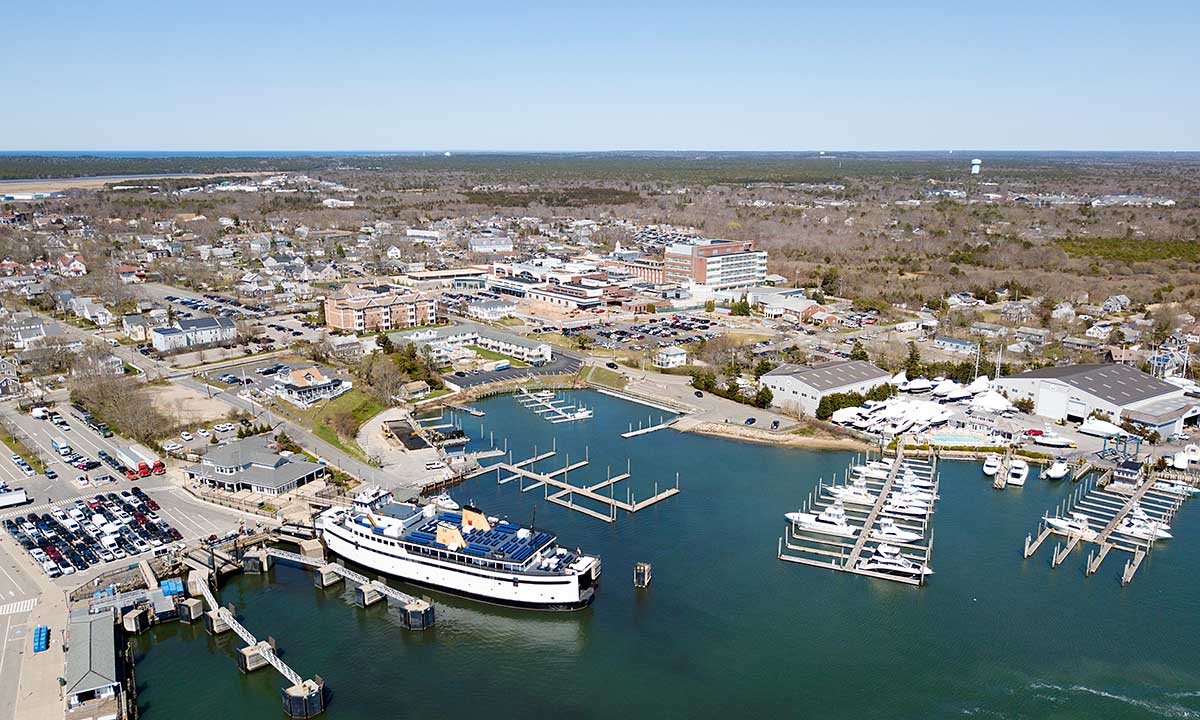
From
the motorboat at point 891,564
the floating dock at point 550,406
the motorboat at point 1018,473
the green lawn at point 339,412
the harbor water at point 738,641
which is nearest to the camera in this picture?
the harbor water at point 738,641

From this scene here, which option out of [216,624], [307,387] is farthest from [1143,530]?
[307,387]

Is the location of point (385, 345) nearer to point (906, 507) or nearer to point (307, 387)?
point (307, 387)

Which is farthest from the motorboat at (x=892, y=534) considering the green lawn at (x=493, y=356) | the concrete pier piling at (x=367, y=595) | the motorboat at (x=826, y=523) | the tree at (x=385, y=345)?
the tree at (x=385, y=345)

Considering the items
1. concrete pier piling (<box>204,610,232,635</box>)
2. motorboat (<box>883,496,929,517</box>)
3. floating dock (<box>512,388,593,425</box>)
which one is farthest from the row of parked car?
motorboat (<box>883,496,929,517</box>)

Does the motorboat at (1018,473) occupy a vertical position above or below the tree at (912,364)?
below

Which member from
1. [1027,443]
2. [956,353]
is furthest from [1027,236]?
[1027,443]

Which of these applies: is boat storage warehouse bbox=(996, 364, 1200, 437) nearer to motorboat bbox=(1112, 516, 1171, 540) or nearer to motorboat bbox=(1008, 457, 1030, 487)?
motorboat bbox=(1008, 457, 1030, 487)

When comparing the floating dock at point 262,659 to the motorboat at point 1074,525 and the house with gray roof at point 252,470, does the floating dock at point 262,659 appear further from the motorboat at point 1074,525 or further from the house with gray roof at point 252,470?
the motorboat at point 1074,525
